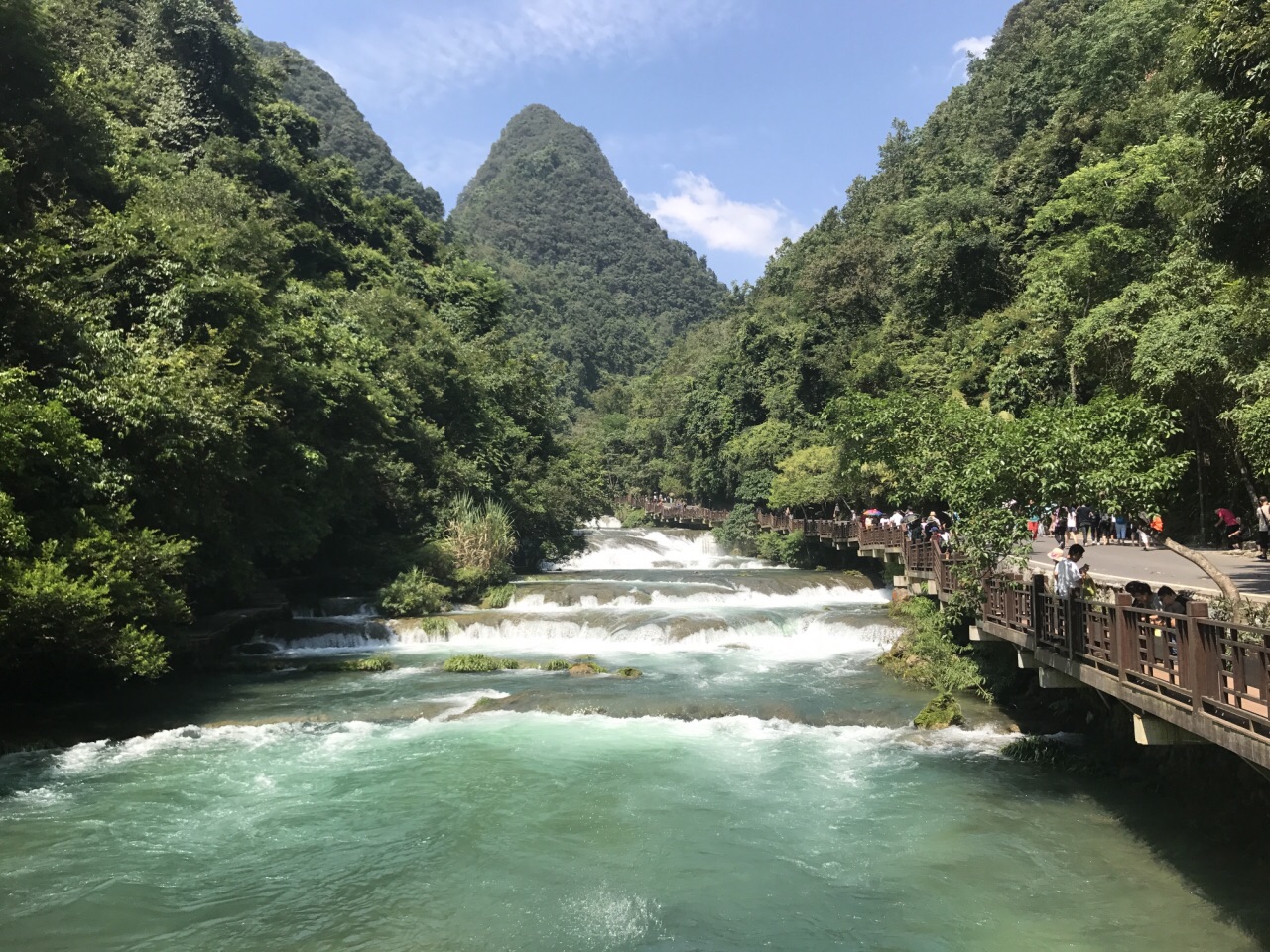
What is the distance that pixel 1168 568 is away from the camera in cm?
1641

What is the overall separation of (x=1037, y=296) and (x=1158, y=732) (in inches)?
962

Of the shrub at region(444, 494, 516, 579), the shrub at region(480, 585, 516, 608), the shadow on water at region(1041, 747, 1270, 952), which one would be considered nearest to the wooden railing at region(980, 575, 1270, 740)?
the shadow on water at region(1041, 747, 1270, 952)

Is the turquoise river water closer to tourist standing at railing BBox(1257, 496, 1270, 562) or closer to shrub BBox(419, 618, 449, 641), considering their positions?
shrub BBox(419, 618, 449, 641)

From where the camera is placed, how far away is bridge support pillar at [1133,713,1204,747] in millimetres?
8133

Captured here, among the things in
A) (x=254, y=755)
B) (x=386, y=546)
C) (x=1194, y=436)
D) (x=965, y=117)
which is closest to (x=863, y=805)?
(x=254, y=755)

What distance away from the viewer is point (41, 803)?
10641mm

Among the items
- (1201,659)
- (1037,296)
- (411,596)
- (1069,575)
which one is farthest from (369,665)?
(1037,296)

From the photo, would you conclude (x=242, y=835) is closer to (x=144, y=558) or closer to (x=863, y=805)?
(x=144, y=558)

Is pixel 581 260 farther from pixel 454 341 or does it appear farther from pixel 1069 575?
pixel 1069 575

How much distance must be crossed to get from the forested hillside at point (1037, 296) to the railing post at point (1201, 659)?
220cm

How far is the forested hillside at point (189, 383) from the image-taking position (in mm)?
13125

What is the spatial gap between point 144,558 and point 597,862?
958 cm

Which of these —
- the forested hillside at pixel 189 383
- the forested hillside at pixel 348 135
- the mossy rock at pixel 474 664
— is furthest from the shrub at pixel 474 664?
the forested hillside at pixel 348 135

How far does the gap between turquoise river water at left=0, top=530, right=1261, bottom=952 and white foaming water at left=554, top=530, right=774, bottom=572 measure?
24646mm
